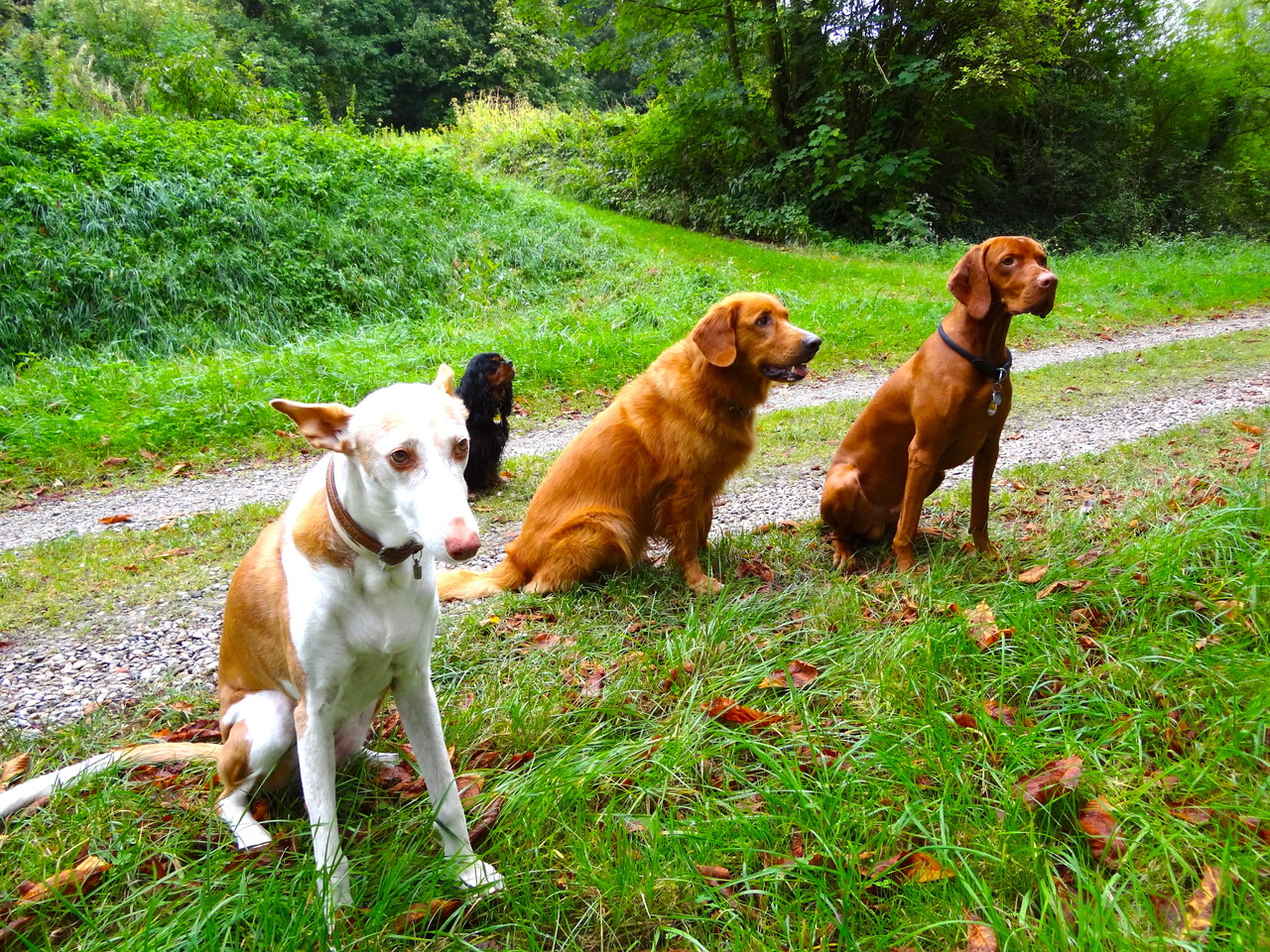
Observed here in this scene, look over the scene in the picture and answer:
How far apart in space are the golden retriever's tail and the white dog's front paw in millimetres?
1712

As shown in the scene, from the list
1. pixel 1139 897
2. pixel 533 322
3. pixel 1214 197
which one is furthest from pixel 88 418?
pixel 1214 197

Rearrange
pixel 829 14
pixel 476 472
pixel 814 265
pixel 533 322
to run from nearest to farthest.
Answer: pixel 476 472, pixel 533 322, pixel 814 265, pixel 829 14

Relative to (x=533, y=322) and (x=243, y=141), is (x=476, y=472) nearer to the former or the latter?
(x=533, y=322)

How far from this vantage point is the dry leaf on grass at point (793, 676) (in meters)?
2.42

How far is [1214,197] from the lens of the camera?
69.0ft

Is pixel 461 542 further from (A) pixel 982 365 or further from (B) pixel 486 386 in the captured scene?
(B) pixel 486 386

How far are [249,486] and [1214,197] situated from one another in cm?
2688

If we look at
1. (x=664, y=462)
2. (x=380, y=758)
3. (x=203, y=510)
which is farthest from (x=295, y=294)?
(x=380, y=758)

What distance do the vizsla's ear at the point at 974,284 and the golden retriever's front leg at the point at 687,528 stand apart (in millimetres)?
1459

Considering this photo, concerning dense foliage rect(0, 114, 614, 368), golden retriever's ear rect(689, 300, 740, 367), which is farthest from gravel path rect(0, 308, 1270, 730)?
dense foliage rect(0, 114, 614, 368)

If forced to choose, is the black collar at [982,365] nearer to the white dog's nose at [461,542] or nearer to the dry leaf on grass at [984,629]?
the dry leaf on grass at [984,629]

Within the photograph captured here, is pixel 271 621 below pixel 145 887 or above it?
above

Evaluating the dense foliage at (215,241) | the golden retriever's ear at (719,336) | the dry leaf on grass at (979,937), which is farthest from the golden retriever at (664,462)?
the dense foliage at (215,241)

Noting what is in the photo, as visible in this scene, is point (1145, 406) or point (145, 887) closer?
point (145, 887)
